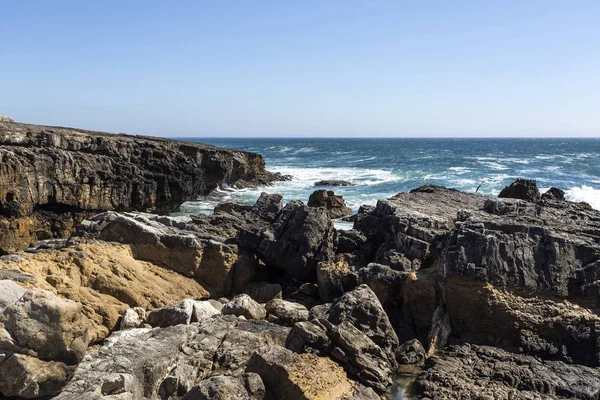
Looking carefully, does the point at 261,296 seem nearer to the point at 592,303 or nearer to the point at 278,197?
the point at 278,197

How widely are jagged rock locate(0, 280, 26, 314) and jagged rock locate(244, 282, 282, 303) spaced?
21.2ft

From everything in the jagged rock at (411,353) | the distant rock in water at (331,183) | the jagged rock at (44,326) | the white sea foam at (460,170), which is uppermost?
the jagged rock at (44,326)

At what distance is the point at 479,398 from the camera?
28.9ft

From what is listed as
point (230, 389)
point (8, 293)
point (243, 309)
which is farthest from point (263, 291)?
point (8, 293)

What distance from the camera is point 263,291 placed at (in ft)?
46.0

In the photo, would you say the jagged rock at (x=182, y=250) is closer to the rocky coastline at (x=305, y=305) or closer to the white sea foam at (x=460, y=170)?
the rocky coastline at (x=305, y=305)

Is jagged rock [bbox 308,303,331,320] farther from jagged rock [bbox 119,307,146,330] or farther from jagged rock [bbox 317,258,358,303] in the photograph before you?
jagged rock [bbox 119,307,146,330]

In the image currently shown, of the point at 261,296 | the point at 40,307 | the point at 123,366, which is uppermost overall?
the point at 40,307

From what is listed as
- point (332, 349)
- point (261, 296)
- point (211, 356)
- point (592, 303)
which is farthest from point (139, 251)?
point (592, 303)

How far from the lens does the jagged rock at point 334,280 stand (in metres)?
13.3

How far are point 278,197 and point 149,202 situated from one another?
9.30m

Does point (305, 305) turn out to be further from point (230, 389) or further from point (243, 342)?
point (230, 389)

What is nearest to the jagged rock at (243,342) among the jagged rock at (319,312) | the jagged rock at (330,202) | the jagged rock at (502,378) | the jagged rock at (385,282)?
the jagged rock at (319,312)

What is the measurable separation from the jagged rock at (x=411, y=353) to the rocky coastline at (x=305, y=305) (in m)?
0.03
